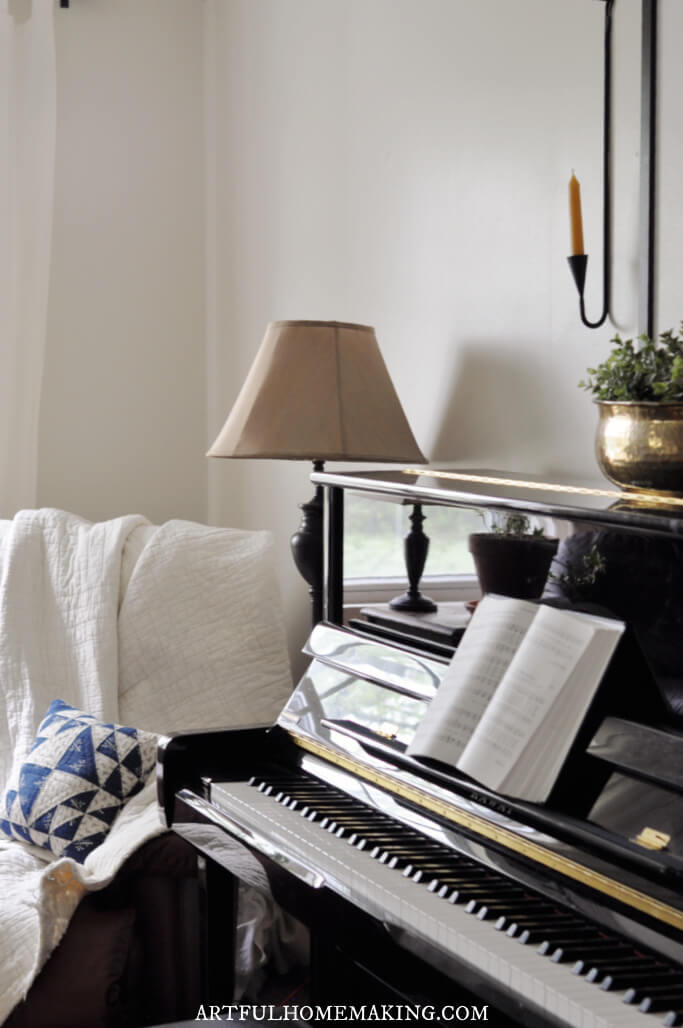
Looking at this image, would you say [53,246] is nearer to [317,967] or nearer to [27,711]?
[27,711]

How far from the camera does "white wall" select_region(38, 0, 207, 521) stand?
324 centimetres

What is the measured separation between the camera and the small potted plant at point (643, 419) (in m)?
1.17

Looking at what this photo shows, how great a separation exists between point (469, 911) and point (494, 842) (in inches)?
5.1

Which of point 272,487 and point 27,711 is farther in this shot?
point 272,487

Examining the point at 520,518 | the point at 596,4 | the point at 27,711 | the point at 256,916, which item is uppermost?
the point at 596,4

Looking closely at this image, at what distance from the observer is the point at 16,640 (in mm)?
2432

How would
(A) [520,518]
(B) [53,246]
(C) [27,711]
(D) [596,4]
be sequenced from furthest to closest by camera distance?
(B) [53,246] < (C) [27,711] < (D) [596,4] < (A) [520,518]

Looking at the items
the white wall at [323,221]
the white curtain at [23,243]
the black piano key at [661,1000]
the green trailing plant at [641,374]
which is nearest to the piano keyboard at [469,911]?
the black piano key at [661,1000]

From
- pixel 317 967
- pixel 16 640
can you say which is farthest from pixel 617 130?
pixel 16 640

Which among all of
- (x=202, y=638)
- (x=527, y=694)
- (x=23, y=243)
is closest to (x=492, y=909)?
(x=527, y=694)

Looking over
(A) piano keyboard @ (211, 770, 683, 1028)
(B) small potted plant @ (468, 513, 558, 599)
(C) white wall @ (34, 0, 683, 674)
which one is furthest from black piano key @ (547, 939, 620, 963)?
(C) white wall @ (34, 0, 683, 674)

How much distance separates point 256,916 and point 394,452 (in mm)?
842

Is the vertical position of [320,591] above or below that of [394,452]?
below

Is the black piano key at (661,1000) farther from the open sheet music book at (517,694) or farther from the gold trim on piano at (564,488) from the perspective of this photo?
the gold trim on piano at (564,488)
